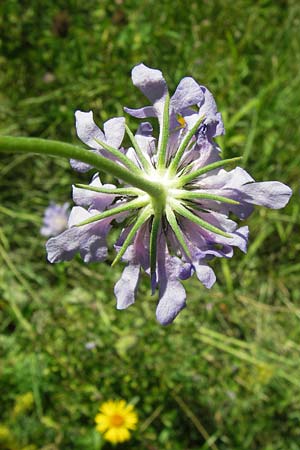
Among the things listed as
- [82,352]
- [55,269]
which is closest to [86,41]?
[55,269]

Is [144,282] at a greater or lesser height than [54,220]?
lesser

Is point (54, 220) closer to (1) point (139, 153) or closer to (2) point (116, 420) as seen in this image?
(2) point (116, 420)

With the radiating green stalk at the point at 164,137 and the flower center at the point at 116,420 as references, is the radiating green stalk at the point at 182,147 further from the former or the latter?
the flower center at the point at 116,420

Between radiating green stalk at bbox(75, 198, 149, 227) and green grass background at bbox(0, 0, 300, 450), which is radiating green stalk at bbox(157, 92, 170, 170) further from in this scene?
green grass background at bbox(0, 0, 300, 450)

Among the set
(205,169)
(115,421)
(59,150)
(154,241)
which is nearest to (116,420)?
(115,421)

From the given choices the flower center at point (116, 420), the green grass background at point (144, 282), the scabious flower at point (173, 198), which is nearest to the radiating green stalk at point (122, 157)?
the scabious flower at point (173, 198)
